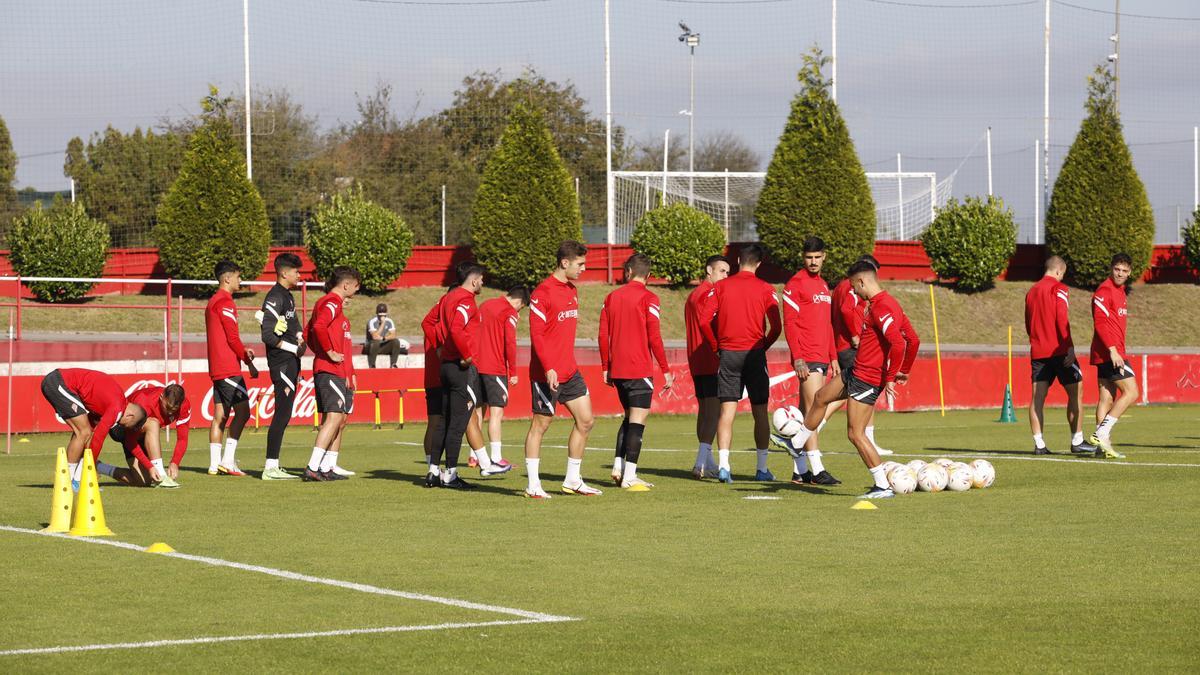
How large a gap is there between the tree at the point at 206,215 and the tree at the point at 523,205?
6762mm

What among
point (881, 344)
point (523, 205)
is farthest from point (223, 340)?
A: point (523, 205)

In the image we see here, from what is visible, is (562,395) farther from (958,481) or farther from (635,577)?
(635,577)

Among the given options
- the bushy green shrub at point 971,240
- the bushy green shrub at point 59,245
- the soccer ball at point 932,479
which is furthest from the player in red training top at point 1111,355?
the bushy green shrub at point 971,240

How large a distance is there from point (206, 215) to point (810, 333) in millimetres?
30607

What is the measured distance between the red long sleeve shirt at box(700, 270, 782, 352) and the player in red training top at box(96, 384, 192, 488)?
16.5 feet

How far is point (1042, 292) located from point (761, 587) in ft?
35.7

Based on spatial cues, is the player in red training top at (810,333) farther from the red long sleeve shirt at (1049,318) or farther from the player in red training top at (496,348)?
the red long sleeve shirt at (1049,318)

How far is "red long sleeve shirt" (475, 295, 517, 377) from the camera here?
55.0 feet

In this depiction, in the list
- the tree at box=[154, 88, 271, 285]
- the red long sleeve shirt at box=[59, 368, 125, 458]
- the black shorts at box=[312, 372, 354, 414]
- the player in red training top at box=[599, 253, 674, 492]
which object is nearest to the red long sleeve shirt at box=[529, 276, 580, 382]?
the player in red training top at box=[599, 253, 674, 492]

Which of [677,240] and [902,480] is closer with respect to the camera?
[902,480]

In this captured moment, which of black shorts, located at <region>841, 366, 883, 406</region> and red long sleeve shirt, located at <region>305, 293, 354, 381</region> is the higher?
red long sleeve shirt, located at <region>305, 293, 354, 381</region>

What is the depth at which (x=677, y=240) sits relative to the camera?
4641cm

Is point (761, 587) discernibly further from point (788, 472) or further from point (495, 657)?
point (788, 472)

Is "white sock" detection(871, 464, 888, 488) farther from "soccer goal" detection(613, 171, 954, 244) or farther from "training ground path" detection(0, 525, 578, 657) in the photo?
"soccer goal" detection(613, 171, 954, 244)
